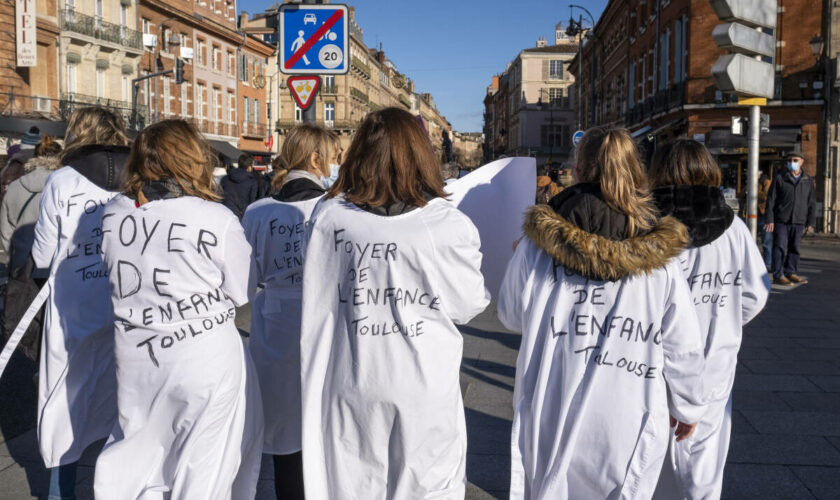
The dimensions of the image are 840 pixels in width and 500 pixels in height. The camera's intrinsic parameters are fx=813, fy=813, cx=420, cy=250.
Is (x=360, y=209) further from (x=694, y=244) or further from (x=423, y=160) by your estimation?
(x=694, y=244)

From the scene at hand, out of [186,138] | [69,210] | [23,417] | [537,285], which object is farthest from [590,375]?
[23,417]

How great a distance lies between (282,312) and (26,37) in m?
30.8

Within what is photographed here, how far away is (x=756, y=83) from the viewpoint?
27.5 ft

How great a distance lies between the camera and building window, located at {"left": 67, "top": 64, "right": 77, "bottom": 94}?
1389 inches

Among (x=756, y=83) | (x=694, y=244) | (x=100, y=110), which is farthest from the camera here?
(x=756, y=83)

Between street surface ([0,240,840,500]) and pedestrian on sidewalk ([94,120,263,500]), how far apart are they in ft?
4.10

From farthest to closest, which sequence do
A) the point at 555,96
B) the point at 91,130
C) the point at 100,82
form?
1. the point at 555,96
2. the point at 100,82
3. the point at 91,130

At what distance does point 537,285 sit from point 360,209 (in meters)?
0.76

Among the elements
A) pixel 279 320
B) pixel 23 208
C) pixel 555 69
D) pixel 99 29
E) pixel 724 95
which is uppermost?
pixel 555 69

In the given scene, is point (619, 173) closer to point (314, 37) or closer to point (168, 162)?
point (168, 162)

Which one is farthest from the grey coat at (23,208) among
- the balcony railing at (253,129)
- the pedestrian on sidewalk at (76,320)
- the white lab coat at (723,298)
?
the balcony railing at (253,129)

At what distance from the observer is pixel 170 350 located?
10.1 feet

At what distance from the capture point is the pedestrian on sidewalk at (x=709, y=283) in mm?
3529

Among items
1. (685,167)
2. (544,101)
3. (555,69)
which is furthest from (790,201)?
(555,69)
